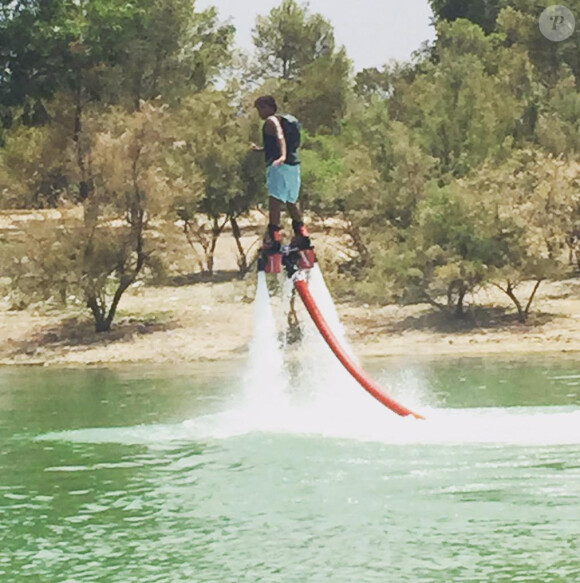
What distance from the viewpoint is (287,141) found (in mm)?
17938

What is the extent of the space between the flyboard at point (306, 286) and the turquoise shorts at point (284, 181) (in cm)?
107

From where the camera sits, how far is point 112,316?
1788 inches

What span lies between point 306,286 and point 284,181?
2.34m

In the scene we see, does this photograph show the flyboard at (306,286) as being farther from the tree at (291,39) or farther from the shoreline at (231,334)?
the tree at (291,39)

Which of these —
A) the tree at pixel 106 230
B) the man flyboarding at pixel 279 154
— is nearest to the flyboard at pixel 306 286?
the man flyboarding at pixel 279 154

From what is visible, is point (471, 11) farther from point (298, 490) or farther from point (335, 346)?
point (298, 490)

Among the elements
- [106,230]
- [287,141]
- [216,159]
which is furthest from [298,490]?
[216,159]

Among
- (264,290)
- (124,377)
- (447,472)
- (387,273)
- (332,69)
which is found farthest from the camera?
(332,69)

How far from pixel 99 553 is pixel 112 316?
30327 mm

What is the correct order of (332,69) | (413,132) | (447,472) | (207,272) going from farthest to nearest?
(332,69) → (207,272) → (413,132) → (447,472)

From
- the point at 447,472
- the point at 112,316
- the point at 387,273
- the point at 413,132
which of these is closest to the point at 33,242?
the point at 112,316

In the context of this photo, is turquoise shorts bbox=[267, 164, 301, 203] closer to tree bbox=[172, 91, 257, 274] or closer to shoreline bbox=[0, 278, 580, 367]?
shoreline bbox=[0, 278, 580, 367]

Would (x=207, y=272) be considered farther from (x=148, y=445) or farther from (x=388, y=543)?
(x=388, y=543)

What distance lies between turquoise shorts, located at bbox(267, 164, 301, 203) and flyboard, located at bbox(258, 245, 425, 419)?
107 cm
